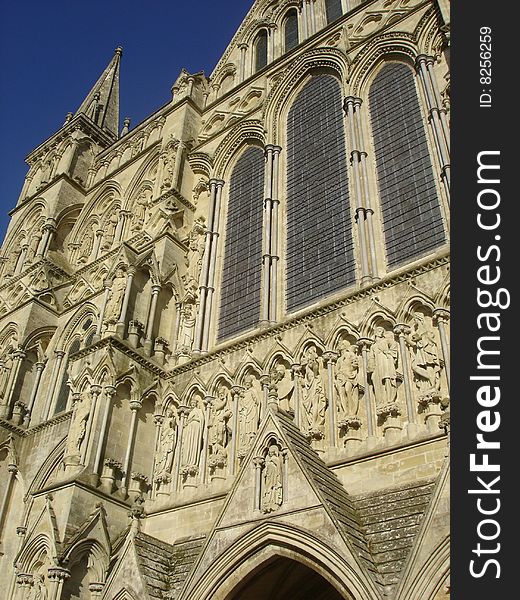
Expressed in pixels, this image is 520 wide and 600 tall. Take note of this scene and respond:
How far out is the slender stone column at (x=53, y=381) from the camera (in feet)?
55.5

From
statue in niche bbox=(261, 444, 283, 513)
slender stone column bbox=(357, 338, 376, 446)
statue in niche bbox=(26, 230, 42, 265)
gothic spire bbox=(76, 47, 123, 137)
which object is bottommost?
statue in niche bbox=(261, 444, 283, 513)

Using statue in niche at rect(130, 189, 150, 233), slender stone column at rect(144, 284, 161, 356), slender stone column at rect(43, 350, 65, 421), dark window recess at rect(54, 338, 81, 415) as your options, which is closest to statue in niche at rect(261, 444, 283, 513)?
slender stone column at rect(144, 284, 161, 356)

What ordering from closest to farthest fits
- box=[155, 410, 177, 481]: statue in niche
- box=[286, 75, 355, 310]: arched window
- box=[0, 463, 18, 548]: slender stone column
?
1. box=[155, 410, 177, 481]: statue in niche
2. box=[286, 75, 355, 310]: arched window
3. box=[0, 463, 18, 548]: slender stone column

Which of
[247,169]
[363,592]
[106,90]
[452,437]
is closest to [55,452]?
[247,169]

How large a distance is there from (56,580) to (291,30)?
16.8 meters

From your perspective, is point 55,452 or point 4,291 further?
point 4,291

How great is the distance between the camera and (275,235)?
1454 centimetres

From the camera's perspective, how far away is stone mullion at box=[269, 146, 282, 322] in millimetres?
13336

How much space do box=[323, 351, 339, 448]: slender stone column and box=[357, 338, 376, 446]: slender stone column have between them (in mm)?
580

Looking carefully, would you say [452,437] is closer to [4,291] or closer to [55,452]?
[55,452]

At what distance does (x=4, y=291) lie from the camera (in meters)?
21.3

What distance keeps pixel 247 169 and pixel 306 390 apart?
798cm

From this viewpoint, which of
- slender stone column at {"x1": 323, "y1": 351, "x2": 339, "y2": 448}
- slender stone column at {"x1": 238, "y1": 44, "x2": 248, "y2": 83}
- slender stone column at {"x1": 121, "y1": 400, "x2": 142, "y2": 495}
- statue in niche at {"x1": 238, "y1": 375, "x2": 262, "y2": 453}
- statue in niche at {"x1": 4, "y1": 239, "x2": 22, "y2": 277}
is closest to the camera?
slender stone column at {"x1": 323, "y1": 351, "x2": 339, "y2": 448}

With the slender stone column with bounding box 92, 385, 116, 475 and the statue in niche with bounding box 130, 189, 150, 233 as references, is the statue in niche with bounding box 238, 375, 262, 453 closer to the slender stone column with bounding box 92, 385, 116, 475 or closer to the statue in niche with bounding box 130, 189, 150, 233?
the slender stone column with bounding box 92, 385, 116, 475
